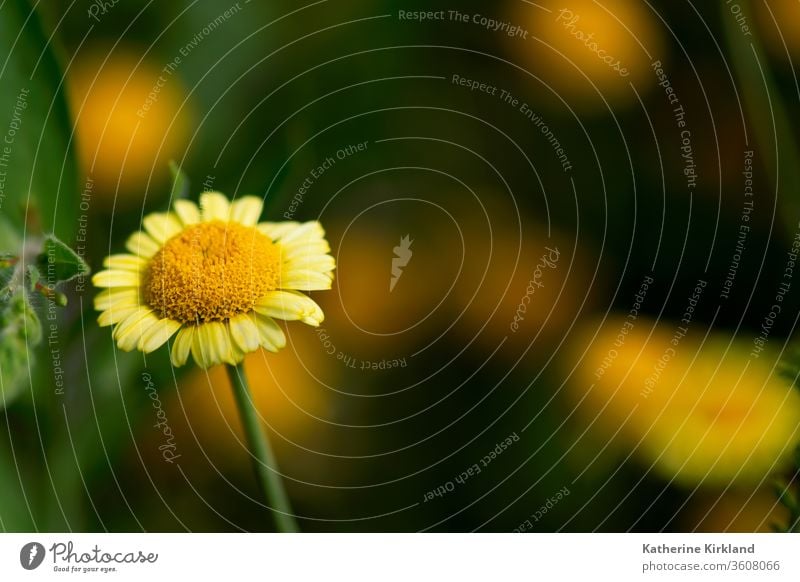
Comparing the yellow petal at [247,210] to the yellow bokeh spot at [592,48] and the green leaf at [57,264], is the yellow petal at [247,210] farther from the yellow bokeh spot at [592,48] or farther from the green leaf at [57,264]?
the yellow bokeh spot at [592,48]

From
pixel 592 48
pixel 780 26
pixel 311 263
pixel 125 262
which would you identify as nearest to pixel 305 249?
pixel 311 263

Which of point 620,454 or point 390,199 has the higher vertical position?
point 390,199

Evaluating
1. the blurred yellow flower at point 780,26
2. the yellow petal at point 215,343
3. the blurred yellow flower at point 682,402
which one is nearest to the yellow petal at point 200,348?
the yellow petal at point 215,343

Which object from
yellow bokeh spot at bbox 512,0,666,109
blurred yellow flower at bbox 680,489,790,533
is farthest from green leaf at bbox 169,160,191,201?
blurred yellow flower at bbox 680,489,790,533

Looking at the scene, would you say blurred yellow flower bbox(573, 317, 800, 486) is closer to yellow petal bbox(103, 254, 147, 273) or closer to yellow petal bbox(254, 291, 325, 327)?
yellow petal bbox(254, 291, 325, 327)

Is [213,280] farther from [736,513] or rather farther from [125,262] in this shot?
[736,513]
